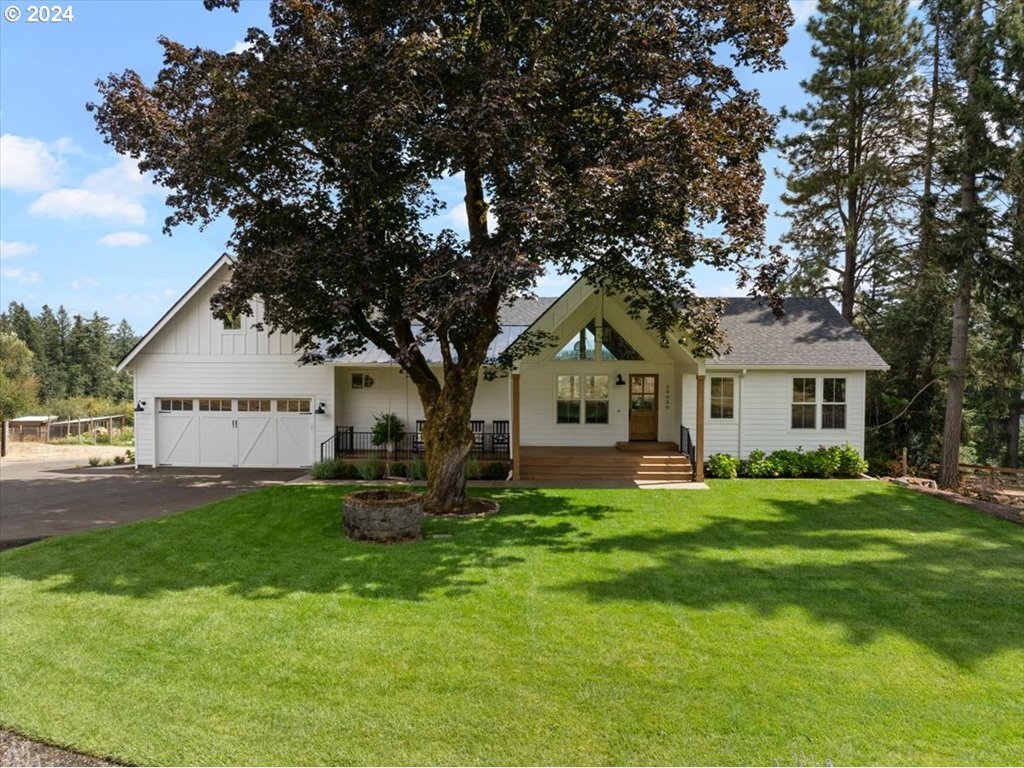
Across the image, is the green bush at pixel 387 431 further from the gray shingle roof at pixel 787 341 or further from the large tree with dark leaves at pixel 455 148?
the large tree with dark leaves at pixel 455 148

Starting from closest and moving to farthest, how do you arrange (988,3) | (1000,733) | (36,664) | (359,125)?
(1000,733) < (36,664) < (359,125) < (988,3)

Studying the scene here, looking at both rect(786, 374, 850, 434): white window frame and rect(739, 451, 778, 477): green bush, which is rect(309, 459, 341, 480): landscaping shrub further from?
rect(786, 374, 850, 434): white window frame

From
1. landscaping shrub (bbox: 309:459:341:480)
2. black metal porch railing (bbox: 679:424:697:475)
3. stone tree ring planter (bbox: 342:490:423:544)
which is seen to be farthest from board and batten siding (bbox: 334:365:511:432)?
stone tree ring planter (bbox: 342:490:423:544)

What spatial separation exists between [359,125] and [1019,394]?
26.1 meters

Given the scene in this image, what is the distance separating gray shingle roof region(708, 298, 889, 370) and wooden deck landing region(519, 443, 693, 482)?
302cm

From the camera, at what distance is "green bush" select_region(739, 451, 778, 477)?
50.9 ft

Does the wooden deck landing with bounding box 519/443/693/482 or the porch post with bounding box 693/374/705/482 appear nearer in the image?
the porch post with bounding box 693/374/705/482

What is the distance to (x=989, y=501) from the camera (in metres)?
12.9

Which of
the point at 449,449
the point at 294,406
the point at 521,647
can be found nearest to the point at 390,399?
the point at 294,406

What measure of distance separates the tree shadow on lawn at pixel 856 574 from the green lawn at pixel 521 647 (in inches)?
1.7

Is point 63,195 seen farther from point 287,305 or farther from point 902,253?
point 902,253

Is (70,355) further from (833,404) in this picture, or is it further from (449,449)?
(833,404)

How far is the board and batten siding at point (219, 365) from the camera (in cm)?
1741

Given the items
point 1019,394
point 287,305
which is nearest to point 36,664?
point 287,305
